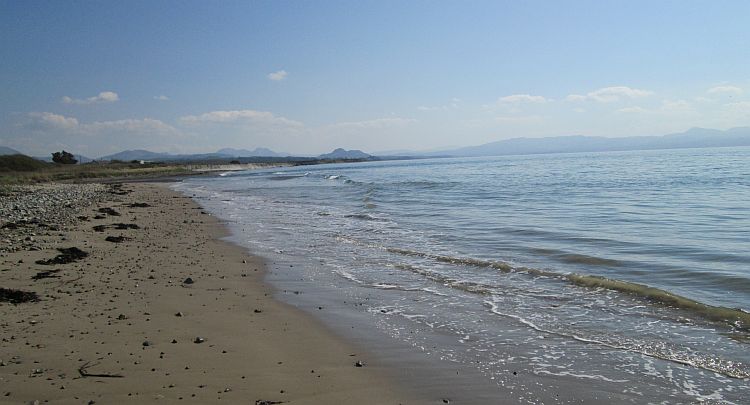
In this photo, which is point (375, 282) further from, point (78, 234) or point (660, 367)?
point (78, 234)

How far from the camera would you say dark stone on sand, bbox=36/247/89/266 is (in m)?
9.86

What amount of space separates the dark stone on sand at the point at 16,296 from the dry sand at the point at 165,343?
0.49 feet

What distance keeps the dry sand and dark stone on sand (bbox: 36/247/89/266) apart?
0.82 ft

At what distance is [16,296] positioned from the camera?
729 centimetres

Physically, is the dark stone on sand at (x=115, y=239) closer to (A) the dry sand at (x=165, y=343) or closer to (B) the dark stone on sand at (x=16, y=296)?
(A) the dry sand at (x=165, y=343)

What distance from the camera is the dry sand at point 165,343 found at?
14.5ft

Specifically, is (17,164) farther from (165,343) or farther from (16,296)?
(165,343)

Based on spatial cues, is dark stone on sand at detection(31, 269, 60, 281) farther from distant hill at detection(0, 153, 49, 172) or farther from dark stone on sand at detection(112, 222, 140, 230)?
distant hill at detection(0, 153, 49, 172)

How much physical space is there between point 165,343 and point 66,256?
6.23 m

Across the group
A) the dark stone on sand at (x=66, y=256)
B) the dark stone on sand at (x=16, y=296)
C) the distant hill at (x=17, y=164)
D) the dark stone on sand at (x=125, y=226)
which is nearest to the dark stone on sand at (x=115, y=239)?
the dark stone on sand at (x=66, y=256)

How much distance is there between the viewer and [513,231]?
15.1 meters

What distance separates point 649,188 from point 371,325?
94.4 feet

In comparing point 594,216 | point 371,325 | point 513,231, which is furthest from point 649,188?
point 371,325

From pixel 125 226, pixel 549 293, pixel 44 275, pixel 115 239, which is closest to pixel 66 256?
pixel 44 275
